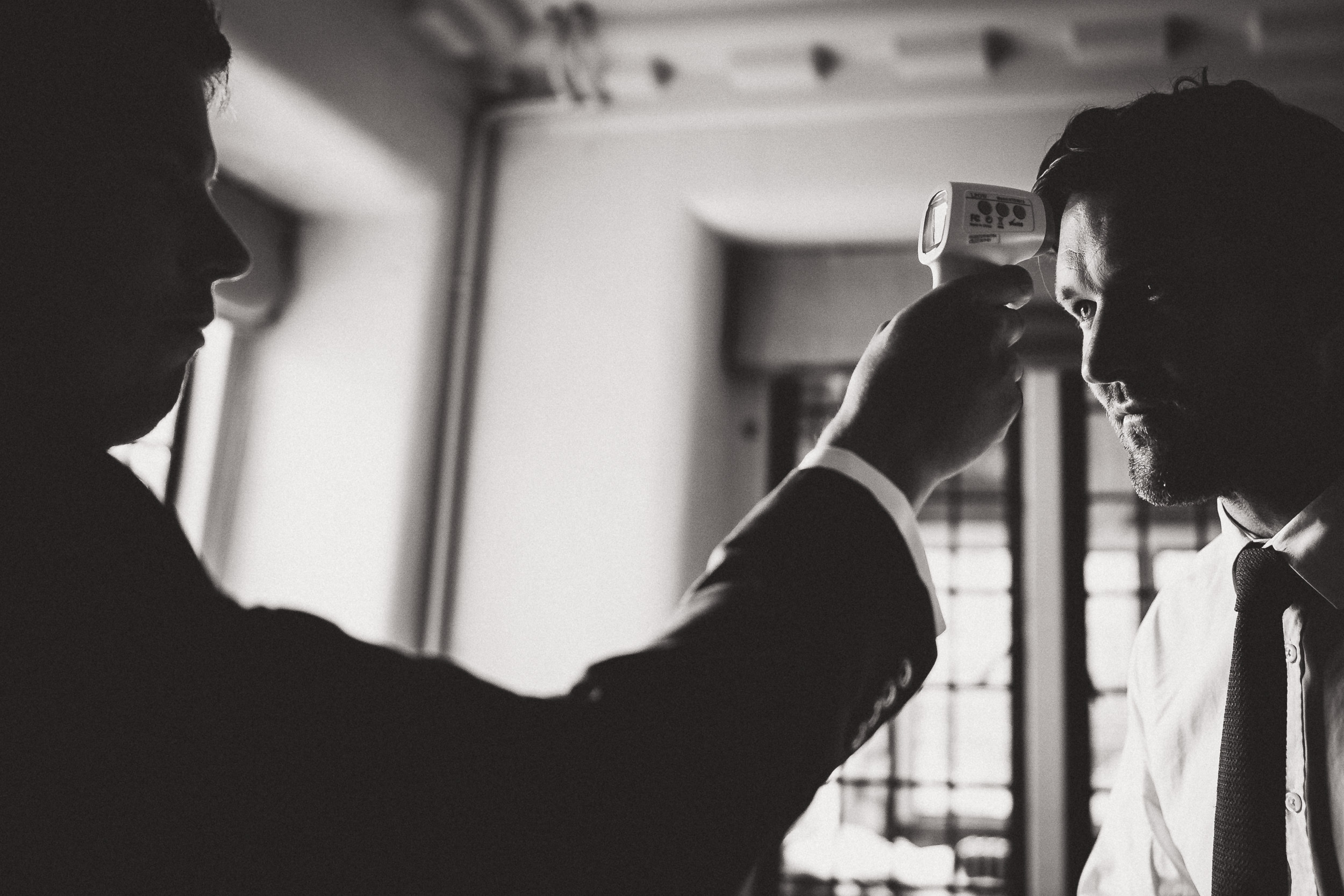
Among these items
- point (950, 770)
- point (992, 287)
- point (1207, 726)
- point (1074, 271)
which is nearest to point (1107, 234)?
point (1074, 271)

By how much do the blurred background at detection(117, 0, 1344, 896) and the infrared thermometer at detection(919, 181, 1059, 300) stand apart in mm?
2268

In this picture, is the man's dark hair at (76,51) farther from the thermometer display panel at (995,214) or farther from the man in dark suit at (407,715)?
the thermometer display panel at (995,214)

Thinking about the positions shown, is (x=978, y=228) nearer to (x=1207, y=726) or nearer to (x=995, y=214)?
(x=995, y=214)

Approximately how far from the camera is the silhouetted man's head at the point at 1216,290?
123cm

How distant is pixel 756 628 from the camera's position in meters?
0.34

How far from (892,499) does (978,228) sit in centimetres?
46

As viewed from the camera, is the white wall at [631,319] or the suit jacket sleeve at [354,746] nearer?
the suit jacket sleeve at [354,746]

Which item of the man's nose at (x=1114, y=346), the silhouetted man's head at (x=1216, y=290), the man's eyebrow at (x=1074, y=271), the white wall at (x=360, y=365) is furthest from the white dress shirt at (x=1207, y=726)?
the white wall at (x=360, y=365)

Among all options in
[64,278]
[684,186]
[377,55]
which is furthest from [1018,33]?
[64,278]

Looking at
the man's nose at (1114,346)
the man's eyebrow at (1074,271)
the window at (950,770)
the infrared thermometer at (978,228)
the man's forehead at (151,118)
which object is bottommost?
the window at (950,770)

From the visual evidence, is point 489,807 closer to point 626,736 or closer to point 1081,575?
point 626,736

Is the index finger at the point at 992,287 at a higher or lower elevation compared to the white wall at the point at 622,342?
lower

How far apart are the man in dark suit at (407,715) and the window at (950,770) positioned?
109 inches

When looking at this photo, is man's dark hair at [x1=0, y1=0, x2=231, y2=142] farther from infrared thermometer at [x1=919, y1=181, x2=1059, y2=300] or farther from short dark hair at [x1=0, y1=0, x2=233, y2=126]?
infrared thermometer at [x1=919, y1=181, x2=1059, y2=300]
